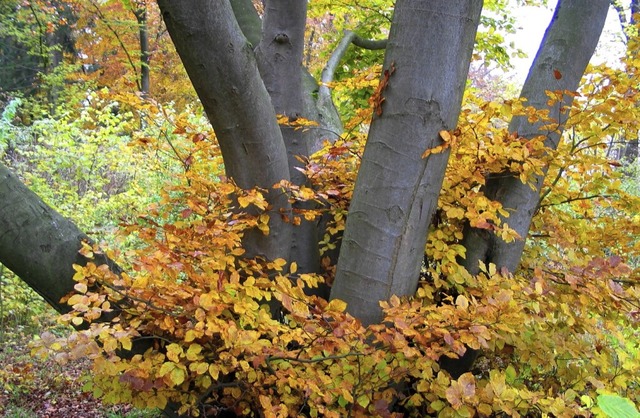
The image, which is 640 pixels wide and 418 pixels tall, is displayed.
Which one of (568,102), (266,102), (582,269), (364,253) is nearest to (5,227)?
(266,102)

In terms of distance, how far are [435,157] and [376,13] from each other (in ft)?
10.9

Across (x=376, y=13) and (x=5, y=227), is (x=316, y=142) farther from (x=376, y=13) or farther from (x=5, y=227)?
(x=376, y=13)

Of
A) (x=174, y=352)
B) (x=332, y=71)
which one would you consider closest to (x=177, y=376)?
(x=174, y=352)

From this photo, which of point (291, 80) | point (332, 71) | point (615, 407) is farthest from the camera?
point (332, 71)

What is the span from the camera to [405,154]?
1970 millimetres

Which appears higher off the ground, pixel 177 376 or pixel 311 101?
pixel 311 101

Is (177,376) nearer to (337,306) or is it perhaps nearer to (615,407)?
(337,306)

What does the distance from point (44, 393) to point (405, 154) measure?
3.83 meters

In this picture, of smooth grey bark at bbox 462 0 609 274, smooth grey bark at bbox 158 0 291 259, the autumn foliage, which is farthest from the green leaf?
smooth grey bark at bbox 462 0 609 274

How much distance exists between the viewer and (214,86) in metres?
1.83

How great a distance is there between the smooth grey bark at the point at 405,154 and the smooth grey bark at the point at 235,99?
384 millimetres

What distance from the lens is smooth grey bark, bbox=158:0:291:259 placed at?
5.47 feet

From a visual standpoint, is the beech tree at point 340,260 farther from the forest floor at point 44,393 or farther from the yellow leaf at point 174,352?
the forest floor at point 44,393

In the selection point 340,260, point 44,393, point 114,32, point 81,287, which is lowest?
point 44,393
